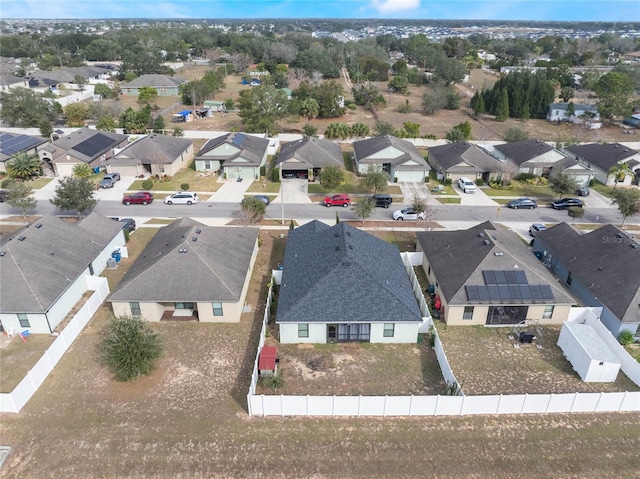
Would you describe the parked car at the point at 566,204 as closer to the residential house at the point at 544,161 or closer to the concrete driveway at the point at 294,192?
the residential house at the point at 544,161

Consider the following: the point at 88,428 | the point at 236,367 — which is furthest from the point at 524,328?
the point at 88,428

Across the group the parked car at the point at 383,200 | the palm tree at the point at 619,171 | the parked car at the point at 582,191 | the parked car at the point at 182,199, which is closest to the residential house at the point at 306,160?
the parked car at the point at 383,200

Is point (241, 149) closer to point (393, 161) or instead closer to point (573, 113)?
point (393, 161)

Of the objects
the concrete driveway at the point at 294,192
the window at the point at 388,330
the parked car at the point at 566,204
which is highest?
the window at the point at 388,330

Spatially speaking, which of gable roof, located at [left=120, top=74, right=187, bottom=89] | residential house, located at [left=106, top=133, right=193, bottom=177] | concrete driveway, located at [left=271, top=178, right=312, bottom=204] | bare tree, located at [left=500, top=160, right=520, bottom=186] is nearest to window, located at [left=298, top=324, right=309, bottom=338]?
concrete driveway, located at [left=271, top=178, right=312, bottom=204]

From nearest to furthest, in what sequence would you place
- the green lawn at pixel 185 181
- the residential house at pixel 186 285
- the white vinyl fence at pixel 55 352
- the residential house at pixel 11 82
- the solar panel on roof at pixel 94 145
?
the white vinyl fence at pixel 55 352, the residential house at pixel 186 285, the green lawn at pixel 185 181, the solar panel on roof at pixel 94 145, the residential house at pixel 11 82

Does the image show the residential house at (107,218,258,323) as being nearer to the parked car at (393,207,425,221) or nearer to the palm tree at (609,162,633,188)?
the parked car at (393,207,425,221)

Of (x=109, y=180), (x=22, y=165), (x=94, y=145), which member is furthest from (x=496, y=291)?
(x=94, y=145)
